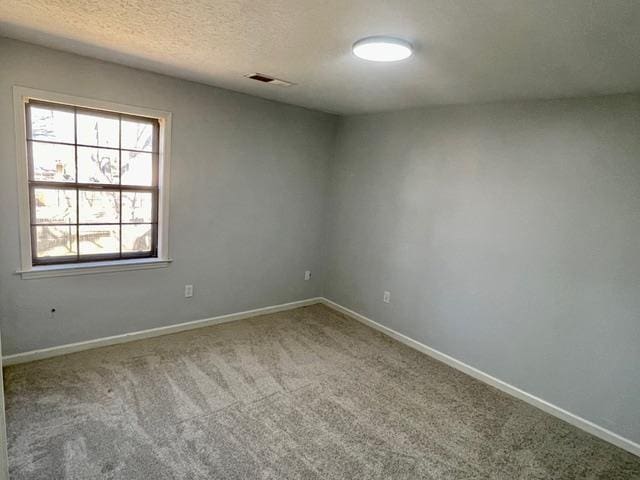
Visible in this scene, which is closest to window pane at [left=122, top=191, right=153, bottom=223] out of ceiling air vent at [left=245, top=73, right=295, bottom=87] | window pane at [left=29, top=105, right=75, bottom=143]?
window pane at [left=29, top=105, right=75, bottom=143]

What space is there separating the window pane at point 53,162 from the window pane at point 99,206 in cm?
17

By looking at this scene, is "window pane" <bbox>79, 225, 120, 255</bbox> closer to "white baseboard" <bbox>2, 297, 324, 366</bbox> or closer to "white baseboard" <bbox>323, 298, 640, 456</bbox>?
"white baseboard" <bbox>2, 297, 324, 366</bbox>

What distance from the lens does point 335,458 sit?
2172mm

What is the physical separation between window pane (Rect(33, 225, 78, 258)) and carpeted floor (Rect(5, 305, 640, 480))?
85cm

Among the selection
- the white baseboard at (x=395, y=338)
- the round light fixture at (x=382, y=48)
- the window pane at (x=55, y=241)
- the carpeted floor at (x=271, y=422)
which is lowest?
the carpeted floor at (x=271, y=422)

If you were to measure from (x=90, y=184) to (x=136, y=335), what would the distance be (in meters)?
1.38

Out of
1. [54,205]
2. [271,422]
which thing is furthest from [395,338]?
[54,205]

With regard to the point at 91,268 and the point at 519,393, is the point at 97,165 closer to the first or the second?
the point at 91,268

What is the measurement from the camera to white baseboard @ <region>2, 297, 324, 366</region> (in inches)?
114

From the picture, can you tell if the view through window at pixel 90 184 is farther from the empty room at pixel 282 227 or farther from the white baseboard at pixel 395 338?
the white baseboard at pixel 395 338

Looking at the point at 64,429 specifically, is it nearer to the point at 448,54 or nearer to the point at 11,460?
the point at 11,460

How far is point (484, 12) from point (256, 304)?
343 cm

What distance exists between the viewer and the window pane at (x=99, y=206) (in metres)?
3.04

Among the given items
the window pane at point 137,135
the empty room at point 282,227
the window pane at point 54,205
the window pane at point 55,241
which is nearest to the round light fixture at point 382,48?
the empty room at point 282,227
